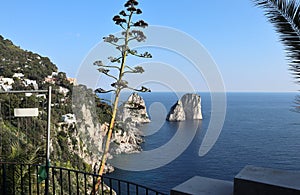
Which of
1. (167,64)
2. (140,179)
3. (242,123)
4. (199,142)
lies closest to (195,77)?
(167,64)

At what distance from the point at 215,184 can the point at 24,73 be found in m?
28.2

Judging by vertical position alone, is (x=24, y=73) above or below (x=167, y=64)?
above

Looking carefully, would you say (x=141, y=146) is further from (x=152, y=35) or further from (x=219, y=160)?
(x=152, y=35)

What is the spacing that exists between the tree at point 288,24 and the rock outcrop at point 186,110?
5747 cm

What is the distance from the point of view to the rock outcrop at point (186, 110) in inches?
2391

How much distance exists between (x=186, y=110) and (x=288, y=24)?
63101 millimetres

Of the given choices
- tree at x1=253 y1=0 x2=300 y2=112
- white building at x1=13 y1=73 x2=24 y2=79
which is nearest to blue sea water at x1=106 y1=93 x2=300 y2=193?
white building at x1=13 y1=73 x2=24 y2=79

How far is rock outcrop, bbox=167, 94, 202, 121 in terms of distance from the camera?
6072 centimetres

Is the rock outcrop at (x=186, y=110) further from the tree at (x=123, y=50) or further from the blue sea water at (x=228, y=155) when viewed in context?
the tree at (x=123, y=50)

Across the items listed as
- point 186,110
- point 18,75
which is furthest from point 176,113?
point 18,75

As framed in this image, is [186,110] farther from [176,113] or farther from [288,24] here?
[288,24]

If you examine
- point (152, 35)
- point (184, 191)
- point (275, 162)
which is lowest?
point (275, 162)

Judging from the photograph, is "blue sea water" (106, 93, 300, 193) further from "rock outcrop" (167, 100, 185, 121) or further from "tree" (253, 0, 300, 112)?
"tree" (253, 0, 300, 112)

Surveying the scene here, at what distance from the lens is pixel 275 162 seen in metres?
27.8
